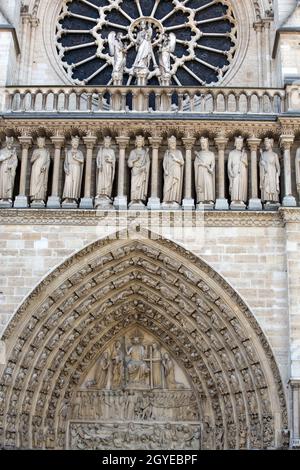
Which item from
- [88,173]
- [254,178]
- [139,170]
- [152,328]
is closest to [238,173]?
[254,178]

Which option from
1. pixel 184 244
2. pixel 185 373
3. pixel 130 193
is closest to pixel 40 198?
pixel 130 193

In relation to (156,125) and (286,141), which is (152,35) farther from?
(286,141)

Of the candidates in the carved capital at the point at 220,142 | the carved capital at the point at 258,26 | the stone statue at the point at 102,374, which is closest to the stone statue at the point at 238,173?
the carved capital at the point at 220,142

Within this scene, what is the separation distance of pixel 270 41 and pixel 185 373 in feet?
16.4

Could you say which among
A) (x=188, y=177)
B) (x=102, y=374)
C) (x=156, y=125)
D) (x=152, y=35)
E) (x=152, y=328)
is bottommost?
(x=102, y=374)

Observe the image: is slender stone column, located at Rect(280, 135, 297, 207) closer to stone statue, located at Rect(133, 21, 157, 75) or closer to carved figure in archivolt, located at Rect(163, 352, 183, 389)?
stone statue, located at Rect(133, 21, 157, 75)

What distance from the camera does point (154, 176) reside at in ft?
36.9

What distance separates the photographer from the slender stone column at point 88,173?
1109 cm

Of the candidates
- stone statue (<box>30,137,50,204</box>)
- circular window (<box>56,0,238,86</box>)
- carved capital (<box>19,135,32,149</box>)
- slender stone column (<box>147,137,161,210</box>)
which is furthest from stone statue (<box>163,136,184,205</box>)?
circular window (<box>56,0,238,86</box>)

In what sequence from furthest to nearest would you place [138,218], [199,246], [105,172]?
[105,172] < [138,218] < [199,246]

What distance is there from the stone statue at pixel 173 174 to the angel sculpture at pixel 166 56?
3.73 ft

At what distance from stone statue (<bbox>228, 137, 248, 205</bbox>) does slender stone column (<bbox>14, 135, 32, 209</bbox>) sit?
2.61m

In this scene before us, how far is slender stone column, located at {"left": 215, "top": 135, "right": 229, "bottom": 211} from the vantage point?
1104cm

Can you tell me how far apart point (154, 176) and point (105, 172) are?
629mm
